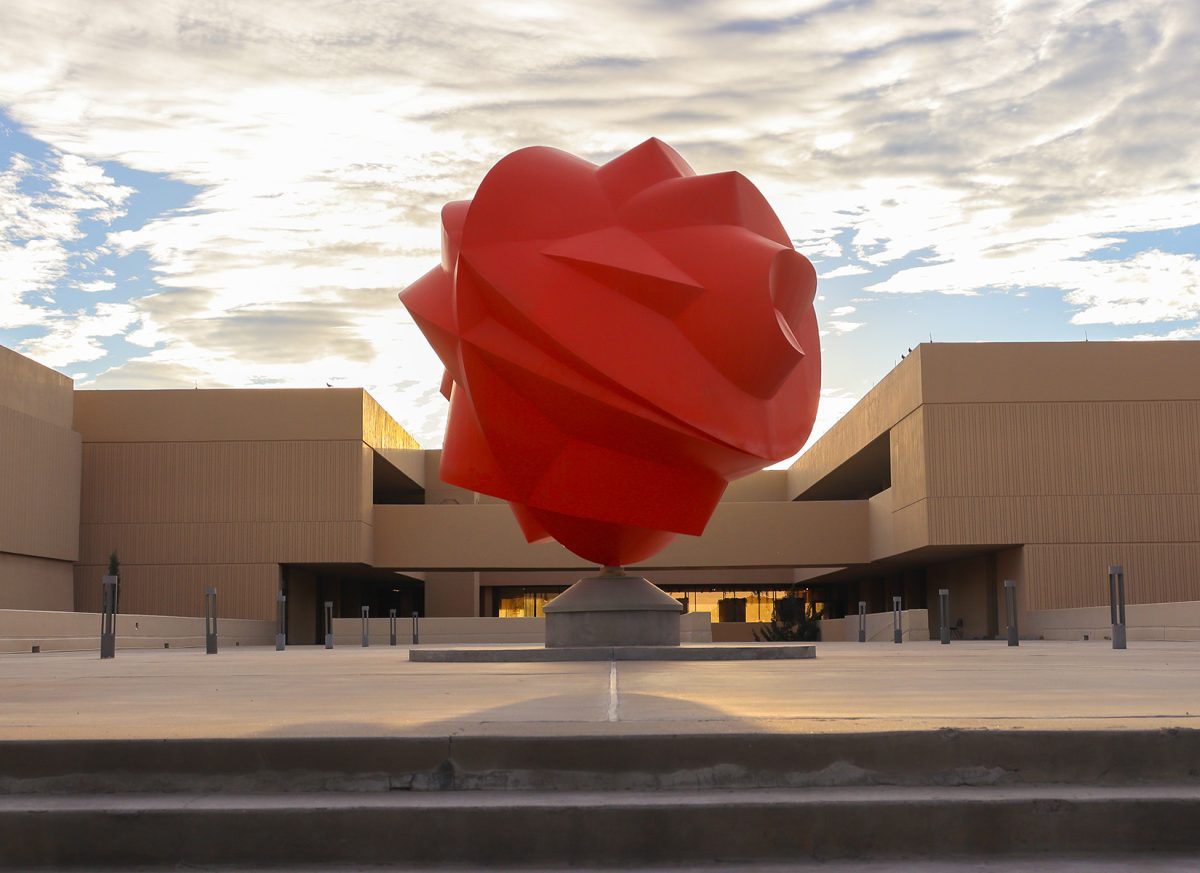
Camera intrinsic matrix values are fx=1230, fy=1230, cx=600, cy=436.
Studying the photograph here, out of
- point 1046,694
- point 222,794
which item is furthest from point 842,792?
point 1046,694

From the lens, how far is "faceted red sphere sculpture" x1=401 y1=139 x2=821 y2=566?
13289 mm

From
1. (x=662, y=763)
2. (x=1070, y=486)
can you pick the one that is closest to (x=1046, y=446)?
(x=1070, y=486)

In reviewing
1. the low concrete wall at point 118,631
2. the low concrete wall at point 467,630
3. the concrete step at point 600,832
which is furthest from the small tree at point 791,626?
the concrete step at point 600,832

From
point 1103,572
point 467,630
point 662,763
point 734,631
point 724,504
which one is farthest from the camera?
point 734,631

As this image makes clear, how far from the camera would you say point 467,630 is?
44.9 meters

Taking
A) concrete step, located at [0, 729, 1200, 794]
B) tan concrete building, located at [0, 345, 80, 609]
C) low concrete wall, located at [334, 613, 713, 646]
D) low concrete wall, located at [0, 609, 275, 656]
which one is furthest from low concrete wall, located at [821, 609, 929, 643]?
concrete step, located at [0, 729, 1200, 794]

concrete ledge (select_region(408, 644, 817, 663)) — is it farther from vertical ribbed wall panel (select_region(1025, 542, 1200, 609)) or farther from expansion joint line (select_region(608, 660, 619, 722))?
vertical ribbed wall panel (select_region(1025, 542, 1200, 609))

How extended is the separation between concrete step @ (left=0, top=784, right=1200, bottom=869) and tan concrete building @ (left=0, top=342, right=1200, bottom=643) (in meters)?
26.9

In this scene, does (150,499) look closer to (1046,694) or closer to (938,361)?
(938,361)

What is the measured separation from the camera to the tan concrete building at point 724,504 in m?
40.7

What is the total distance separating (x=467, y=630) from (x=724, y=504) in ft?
39.8

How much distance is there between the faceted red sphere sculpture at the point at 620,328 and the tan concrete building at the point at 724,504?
18936mm

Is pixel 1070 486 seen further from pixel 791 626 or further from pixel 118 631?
pixel 118 631

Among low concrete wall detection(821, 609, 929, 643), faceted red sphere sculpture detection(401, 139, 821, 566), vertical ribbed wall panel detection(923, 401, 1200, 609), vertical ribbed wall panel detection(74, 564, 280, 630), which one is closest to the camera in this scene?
faceted red sphere sculpture detection(401, 139, 821, 566)
